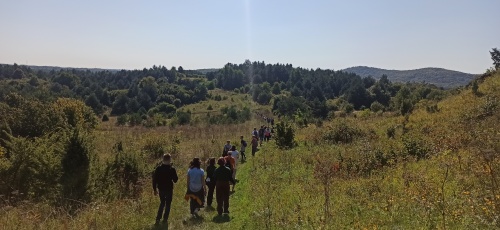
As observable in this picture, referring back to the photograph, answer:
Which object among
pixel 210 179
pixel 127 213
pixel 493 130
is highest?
pixel 493 130

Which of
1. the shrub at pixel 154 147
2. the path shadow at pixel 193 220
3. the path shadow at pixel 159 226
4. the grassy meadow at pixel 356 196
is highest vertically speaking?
the grassy meadow at pixel 356 196

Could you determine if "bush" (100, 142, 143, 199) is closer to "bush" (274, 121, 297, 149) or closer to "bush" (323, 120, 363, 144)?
"bush" (274, 121, 297, 149)

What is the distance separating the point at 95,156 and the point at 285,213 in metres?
9.90

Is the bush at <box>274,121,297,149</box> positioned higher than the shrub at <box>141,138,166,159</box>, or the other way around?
the bush at <box>274,121,297,149</box>

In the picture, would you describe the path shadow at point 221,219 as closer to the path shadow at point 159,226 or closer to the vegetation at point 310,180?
the vegetation at point 310,180

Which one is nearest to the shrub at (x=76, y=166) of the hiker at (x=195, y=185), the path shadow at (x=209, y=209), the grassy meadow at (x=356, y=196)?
the grassy meadow at (x=356, y=196)

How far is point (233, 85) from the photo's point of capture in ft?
550

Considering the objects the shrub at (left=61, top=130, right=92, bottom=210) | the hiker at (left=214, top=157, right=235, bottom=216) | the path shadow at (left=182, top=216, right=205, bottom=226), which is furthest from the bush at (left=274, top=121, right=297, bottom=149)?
the path shadow at (left=182, top=216, right=205, bottom=226)

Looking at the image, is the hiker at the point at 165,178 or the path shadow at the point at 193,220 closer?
the hiker at the point at 165,178

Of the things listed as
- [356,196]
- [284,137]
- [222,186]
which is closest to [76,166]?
[222,186]

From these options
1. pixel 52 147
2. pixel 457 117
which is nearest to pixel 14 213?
pixel 52 147

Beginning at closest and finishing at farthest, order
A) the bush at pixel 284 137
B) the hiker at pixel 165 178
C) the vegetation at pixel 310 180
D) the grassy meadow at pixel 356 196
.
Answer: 1. the grassy meadow at pixel 356 196
2. the vegetation at pixel 310 180
3. the hiker at pixel 165 178
4. the bush at pixel 284 137

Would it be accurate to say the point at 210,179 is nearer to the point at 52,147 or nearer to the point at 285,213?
the point at 285,213

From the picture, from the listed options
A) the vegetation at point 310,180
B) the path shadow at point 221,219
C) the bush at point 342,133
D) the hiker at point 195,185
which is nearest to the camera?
the vegetation at point 310,180
